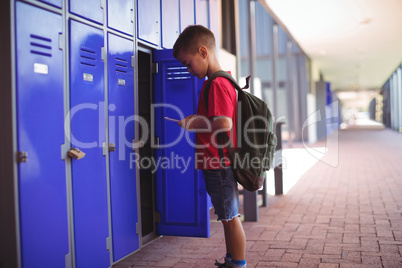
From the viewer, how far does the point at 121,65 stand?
2.55 m

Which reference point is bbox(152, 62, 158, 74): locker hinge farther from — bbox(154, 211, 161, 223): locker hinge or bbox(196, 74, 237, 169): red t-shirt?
bbox(154, 211, 161, 223): locker hinge

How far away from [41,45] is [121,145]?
0.88 metres

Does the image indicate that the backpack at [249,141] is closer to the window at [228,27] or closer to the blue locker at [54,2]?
the blue locker at [54,2]

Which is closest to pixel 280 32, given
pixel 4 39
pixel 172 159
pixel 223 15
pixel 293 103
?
pixel 293 103

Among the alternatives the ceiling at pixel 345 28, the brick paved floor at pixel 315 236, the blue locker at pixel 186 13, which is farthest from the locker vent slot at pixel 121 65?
the ceiling at pixel 345 28

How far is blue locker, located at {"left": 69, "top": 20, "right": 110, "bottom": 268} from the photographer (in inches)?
83.7

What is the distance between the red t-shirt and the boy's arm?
25mm

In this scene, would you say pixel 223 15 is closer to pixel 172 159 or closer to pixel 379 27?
pixel 172 159

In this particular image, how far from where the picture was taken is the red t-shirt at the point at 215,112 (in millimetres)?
1983

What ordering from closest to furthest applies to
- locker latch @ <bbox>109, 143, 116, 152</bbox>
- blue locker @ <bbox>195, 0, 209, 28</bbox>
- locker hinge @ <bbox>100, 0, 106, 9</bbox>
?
locker hinge @ <bbox>100, 0, 106, 9</bbox>, locker latch @ <bbox>109, 143, 116, 152</bbox>, blue locker @ <bbox>195, 0, 209, 28</bbox>

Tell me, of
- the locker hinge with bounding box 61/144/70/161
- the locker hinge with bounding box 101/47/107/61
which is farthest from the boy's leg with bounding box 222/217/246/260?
the locker hinge with bounding box 101/47/107/61

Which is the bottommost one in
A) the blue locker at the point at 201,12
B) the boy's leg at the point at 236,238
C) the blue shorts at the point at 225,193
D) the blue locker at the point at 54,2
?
the boy's leg at the point at 236,238

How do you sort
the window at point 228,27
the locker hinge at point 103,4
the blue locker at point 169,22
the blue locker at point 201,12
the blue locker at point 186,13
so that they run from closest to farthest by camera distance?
the locker hinge at point 103,4
the blue locker at point 169,22
the blue locker at point 186,13
the blue locker at point 201,12
the window at point 228,27

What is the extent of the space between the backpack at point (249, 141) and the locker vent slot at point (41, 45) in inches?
31.5
